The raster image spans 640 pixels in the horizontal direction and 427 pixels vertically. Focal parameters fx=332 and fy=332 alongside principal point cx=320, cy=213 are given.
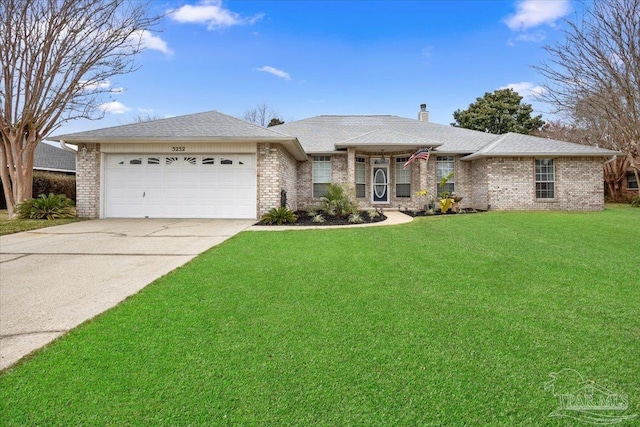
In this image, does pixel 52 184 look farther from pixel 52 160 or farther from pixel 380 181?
pixel 380 181

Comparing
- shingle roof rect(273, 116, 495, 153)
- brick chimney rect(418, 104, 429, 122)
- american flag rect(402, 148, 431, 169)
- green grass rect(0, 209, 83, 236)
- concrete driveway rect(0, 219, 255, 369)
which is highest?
brick chimney rect(418, 104, 429, 122)

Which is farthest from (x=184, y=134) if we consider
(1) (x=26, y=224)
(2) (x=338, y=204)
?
(2) (x=338, y=204)

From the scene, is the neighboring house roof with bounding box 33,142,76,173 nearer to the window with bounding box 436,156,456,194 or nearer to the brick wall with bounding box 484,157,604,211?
the window with bounding box 436,156,456,194

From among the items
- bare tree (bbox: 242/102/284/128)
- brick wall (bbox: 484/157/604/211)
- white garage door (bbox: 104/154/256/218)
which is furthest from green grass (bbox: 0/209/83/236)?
bare tree (bbox: 242/102/284/128)

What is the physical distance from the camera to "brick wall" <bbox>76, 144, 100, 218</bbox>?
11.7 metres

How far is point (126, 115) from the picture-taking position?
38.1 metres

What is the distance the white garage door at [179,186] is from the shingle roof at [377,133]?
16.5ft

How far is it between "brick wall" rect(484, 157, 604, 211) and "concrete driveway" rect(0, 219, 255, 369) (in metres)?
11.4

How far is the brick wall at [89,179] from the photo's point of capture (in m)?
11.7

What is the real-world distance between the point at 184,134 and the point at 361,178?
330 inches

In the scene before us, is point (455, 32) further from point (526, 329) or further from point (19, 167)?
point (19, 167)

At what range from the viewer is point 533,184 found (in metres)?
14.8

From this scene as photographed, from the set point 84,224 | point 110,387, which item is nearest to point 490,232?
point 110,387

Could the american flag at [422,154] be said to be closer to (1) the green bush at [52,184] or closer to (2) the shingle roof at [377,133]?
(2) the shingle roof at [377,133]
